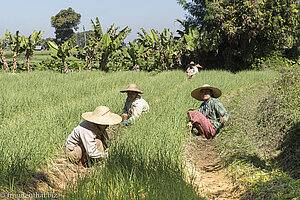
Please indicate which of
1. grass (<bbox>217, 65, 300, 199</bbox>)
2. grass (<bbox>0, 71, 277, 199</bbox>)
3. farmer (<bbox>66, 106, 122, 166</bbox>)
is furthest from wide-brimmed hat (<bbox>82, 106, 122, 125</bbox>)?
grass (<bbox>217, 65, 300, 199</bbox>)

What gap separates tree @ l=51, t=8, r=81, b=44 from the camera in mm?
55094

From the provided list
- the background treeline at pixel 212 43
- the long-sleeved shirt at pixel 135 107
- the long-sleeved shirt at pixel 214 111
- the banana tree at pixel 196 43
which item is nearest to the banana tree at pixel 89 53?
the background treeline at pixel 212 43

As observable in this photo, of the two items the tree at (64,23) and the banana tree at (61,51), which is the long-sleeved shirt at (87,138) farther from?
the tree at (64,23)

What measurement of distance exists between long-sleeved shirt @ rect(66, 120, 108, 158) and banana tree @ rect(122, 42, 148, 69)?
463 inches

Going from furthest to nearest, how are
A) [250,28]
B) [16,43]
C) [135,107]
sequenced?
1. [16,43]
2. [250,28]
3. [135,107]

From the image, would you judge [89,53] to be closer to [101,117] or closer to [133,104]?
[133,104]

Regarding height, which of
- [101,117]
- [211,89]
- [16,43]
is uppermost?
[16,43]

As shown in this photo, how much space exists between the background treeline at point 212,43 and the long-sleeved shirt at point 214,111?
875 centimetres

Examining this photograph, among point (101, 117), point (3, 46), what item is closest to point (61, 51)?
point (3, 46)

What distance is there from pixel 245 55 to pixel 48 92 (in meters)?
Result: 9.54

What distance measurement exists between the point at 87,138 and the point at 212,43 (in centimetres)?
1167

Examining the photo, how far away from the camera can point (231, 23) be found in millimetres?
12625

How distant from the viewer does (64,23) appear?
56000 mm

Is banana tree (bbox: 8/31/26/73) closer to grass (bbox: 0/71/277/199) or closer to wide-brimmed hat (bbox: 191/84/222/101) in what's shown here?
grass (bbox: 0/71/277/199)
